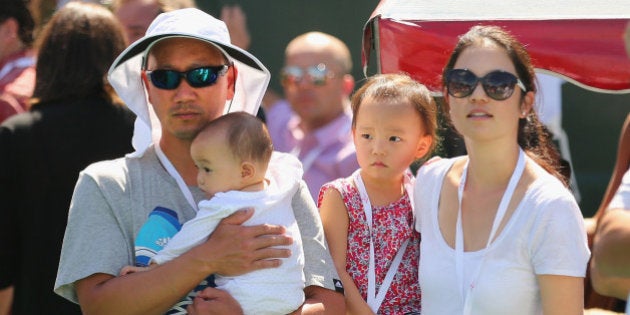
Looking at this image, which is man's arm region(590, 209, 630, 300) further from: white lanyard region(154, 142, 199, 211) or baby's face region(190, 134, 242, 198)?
white lanyard region(154, 142, 199, 211)

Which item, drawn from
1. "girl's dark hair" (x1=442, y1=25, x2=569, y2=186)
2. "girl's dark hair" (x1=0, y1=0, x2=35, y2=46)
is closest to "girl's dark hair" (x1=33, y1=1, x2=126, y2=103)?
"girl's dark hair" (x1=0, y1=0, x2=35, y2=46)

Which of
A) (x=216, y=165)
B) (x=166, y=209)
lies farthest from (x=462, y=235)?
(x=166, y=209)

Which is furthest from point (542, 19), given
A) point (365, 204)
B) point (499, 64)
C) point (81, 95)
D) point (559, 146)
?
point (559, 146)

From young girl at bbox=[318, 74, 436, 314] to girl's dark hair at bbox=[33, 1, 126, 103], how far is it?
1226 mm

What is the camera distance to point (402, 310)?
3615 millimetres

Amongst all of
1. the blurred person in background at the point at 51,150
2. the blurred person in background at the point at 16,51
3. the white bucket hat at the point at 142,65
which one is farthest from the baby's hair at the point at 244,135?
the blurred person in background at the point at 16,51

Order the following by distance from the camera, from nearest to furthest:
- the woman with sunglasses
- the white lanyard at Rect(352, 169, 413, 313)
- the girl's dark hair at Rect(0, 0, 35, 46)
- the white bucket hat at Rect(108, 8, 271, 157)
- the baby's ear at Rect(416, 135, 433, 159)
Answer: the woman with sunglasses → the white bucket hat at Rect(108, 8, 271, 157) → the white lanyard at Rect(352, 169, 413, 313) → the baby's ear at Rect(416, 135, 433, 159) → the girl's dark hair at Rect(0, 0, 35, 46)

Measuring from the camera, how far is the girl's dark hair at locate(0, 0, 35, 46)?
515cm

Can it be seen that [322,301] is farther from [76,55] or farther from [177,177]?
[76,55]

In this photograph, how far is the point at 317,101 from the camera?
18.5 ft

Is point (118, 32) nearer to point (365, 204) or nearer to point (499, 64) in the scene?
point (365, 204)

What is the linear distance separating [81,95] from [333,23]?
340 centimetres

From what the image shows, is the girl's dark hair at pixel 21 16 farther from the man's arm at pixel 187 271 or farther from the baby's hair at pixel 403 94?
the man's arm at pixel 187 271

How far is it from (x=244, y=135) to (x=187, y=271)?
16.6 inches
